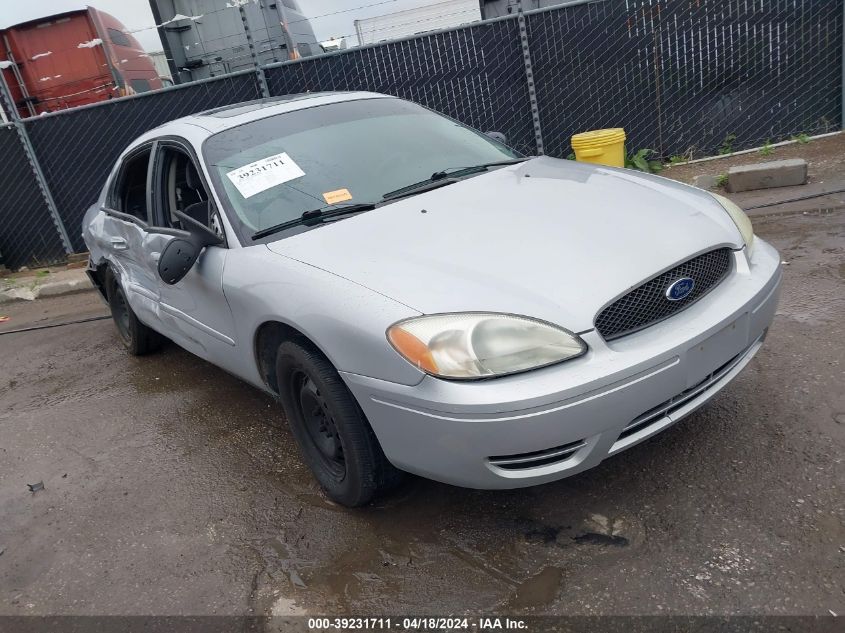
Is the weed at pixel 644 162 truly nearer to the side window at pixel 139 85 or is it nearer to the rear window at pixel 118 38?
the side window at pixel 139 85

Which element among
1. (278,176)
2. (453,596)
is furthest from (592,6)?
(453,596)

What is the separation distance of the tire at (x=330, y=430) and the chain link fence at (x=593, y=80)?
5.94m

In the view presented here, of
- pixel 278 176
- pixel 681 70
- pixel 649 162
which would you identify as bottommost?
pixel 649 162

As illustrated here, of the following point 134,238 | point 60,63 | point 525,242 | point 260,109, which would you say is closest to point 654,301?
point 525,242

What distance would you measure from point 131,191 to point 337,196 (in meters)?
1.99

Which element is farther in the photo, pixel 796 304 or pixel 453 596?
pixel 796 304

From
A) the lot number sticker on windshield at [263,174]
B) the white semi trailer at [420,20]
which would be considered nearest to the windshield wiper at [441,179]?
the lot number sticker on windshield at [263,174]

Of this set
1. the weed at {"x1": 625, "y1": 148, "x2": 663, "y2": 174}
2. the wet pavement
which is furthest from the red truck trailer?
the wet pavement

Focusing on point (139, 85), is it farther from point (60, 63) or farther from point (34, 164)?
point (34, 164)

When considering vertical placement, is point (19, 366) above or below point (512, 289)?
below

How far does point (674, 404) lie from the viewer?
2432mm

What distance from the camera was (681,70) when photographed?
7.84 meters

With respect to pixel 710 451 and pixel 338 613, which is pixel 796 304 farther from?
pixel 338 613

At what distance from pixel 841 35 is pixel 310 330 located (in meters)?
7.62
